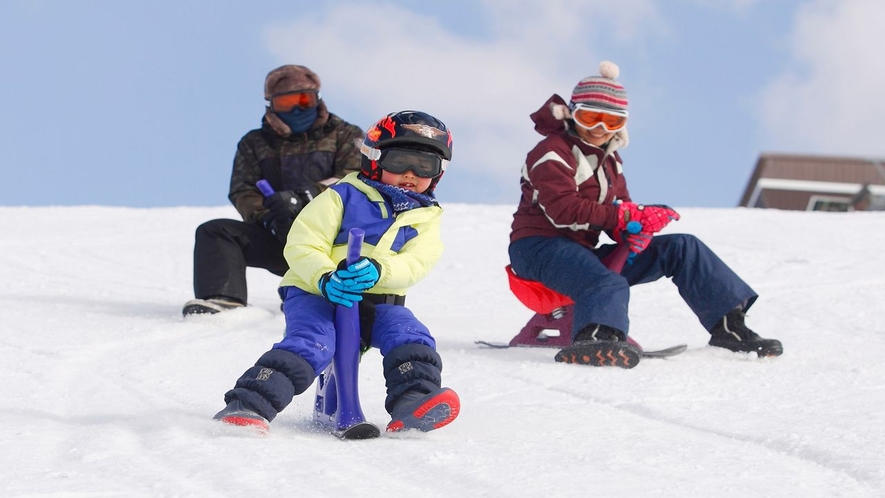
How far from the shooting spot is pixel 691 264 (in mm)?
5160

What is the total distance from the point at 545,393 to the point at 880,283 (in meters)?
4.96

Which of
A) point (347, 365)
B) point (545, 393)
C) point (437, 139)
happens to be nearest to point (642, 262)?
point (545, 393)

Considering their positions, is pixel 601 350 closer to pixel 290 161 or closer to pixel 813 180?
pixel 290 161

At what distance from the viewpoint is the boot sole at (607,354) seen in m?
4.62

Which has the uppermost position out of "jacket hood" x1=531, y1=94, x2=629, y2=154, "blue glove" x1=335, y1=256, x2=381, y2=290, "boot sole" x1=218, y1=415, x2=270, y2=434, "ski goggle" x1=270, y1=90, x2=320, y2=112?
"jacket hood" x1=531, y1=94, x2=629, y2=154

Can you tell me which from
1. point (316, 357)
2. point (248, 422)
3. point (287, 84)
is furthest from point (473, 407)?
point (287, 84)

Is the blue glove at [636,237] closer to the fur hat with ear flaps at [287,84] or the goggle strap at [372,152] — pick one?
the goggle strap at [372,152]

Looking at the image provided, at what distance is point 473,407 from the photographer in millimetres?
3760

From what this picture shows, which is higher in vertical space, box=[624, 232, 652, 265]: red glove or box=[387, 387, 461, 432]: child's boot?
box=[624, 232, 652, 265]: red glove

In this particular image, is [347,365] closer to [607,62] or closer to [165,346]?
[165,346]

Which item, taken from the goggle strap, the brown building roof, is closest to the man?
the goggle strap

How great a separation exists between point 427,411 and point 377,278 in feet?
1.43

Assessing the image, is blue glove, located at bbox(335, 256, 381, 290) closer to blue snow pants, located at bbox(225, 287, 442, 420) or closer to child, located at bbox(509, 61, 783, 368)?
blue snow pants, located at bbox(225, 287, 442, 420)

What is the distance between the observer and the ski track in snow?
251 cm
